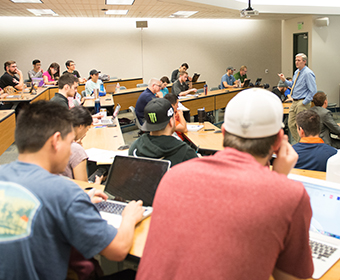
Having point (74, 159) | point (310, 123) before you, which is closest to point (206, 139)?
point (310, 123)

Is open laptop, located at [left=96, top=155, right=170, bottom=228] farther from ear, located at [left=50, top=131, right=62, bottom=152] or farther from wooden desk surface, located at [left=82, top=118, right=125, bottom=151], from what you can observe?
wooden desk surface, located at [left=82, top=118, right=125, bottom=151]

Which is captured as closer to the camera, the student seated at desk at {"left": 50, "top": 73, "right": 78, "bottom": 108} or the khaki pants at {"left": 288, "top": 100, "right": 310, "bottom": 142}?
the student seated at desk at {"left": 50, "top": 73, "right": 78, "bottom": 108}

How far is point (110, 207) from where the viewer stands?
189 cm

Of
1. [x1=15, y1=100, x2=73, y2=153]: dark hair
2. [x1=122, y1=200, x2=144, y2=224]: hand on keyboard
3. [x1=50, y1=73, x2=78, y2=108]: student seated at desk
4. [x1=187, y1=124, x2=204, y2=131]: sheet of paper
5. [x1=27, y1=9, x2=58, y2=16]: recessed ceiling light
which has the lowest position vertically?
[x1=122, y1=200, x2=144, y2=224]: hand on keyboard

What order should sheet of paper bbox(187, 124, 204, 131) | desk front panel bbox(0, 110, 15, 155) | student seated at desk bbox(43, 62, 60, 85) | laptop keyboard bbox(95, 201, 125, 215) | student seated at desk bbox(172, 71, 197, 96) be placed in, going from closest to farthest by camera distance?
laptop keyboard bbox(95, 201, 125, 215), sheet of paper bbox(187, 124, 204, 131), desk front panel bbox(0, 110, 15, 155), student seated at desk bbox(172, 71, 197, 96), student seated at desk bbox(43, 62, 60, 85)

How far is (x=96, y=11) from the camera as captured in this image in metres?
9.52

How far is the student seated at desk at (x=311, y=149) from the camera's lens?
107 inches

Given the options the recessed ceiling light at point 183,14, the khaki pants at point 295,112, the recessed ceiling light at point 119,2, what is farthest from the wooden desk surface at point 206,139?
the recessed ceiling light at point 183,14

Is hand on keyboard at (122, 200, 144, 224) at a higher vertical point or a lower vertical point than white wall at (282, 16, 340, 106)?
lower

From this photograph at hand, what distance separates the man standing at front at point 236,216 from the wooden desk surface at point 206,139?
2771 millimetres

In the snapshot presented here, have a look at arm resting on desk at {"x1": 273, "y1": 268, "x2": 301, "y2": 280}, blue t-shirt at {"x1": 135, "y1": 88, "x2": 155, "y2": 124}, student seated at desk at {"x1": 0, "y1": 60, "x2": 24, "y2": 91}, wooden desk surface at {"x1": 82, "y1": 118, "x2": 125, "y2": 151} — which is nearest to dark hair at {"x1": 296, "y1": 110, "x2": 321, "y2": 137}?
wooden desk surface at {"x1": 82, "y1": 118, "x2": 125, "y2": 151}

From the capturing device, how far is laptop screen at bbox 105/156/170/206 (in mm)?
1896

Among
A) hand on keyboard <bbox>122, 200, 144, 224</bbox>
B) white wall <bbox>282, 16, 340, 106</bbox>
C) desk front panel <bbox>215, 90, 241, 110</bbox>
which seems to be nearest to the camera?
hand on keyboard <bbox>122, 200, 144, 224</bbox>

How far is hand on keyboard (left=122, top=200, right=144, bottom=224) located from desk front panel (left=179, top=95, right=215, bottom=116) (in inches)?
222
